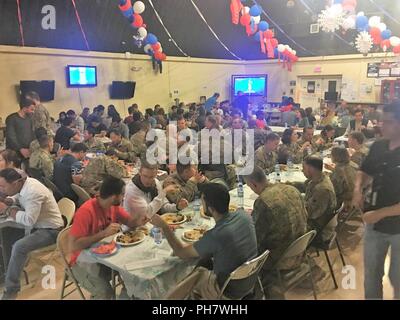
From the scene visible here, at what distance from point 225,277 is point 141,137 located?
4.13 metres

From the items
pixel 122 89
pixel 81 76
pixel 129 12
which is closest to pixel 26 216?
pixel 129 12

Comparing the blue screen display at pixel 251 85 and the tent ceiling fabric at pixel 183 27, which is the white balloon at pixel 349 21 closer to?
the tent ceiling fabric at pixel 183 27

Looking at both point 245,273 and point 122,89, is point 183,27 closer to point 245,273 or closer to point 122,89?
point 122,89

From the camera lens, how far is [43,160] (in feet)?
15.4

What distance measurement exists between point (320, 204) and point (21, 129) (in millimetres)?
4505

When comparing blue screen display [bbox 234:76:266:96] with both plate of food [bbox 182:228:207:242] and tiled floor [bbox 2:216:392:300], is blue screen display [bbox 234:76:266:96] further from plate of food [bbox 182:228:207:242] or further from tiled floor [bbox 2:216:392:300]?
plate of food [bbox 182:228:207:242]

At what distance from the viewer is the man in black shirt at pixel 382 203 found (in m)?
2.49

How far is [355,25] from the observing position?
8.73m

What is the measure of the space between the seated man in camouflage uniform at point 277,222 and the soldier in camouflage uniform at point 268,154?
2027 millimetres

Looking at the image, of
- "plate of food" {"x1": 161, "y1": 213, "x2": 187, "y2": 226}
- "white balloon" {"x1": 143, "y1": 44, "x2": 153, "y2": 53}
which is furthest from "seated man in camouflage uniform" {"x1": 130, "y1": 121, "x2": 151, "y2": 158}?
"white balloon" {"x1": 143, "y1": 44, "x2": 153, "y2": 53}

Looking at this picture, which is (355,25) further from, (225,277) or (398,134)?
(225,277)

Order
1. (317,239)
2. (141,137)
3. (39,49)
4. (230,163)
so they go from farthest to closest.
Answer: (39,49), (141,137), (230,163), (317,239)

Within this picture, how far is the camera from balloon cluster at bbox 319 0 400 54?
24.8 ft
